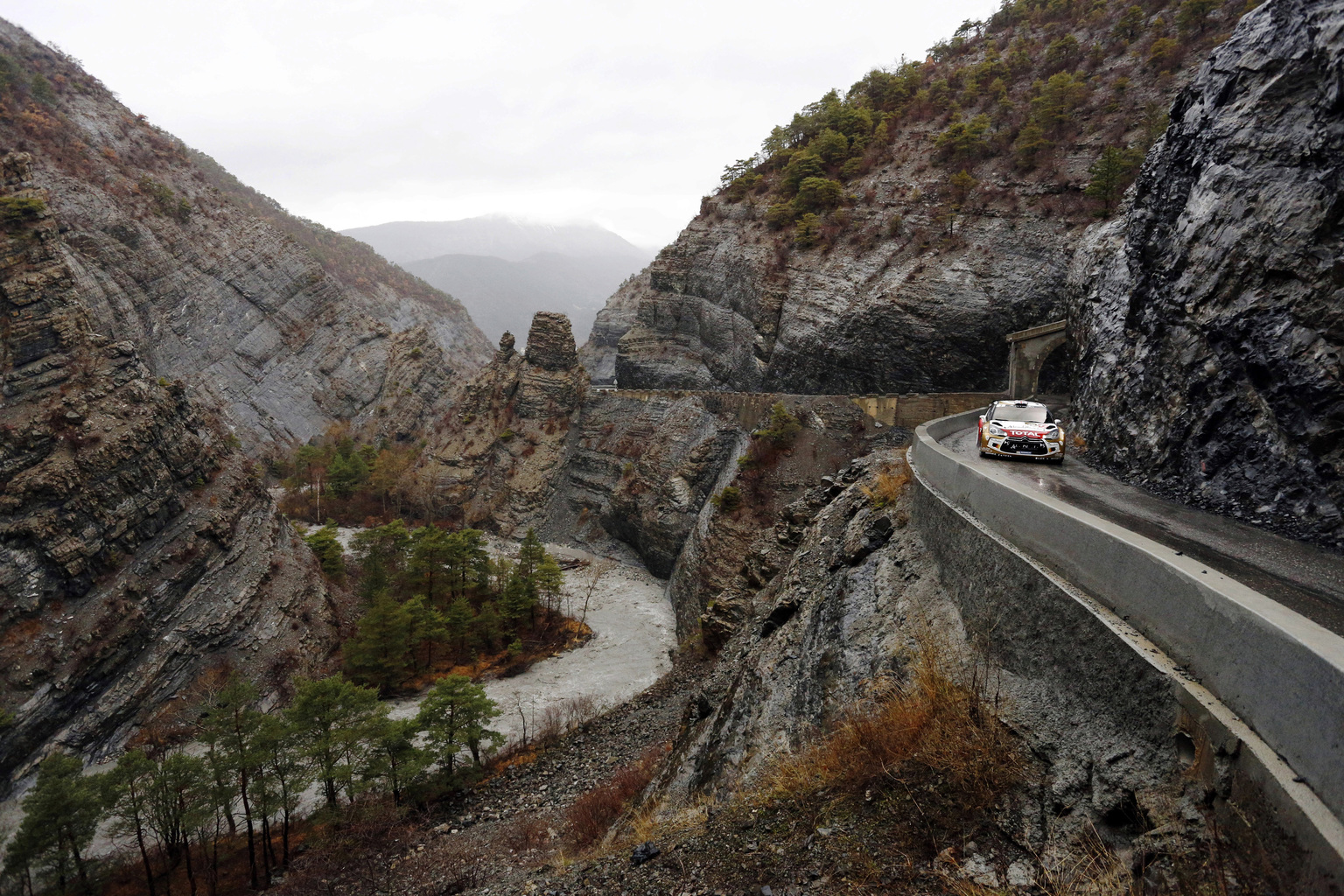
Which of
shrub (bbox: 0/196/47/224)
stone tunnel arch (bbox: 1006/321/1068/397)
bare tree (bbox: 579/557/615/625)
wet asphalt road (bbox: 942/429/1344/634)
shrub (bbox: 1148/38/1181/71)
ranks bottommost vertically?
bare tree (bbox: 579/557/615/625)

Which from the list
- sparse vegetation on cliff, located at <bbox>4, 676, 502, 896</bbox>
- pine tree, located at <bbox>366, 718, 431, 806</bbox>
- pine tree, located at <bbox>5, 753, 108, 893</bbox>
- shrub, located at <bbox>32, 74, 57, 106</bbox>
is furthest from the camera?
shrub, located at <bbox>32, 74, 57, 106</bbox>

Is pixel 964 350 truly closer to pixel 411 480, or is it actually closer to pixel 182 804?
pixel 182 804

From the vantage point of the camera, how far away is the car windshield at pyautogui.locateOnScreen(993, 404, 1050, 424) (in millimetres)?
12852

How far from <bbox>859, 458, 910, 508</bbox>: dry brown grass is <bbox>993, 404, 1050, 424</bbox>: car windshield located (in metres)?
2.39

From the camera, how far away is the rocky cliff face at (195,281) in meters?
49.6

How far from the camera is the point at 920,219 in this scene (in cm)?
3250

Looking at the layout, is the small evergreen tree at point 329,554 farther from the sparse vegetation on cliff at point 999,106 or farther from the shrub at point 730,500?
the sparse vegetation on cliff at point 999,106

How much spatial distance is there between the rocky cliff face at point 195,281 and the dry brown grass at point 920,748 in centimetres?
6249

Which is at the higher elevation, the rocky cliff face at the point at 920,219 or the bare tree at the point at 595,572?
the rocky cliff face at the point at 920,219

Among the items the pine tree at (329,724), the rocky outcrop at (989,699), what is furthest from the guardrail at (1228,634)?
the pine tree at (329,724)

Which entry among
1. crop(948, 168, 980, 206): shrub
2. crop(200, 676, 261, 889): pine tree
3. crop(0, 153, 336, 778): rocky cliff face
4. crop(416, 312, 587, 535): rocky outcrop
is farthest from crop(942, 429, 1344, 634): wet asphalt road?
crop(416, 312, 587, 535): rocky outcrop

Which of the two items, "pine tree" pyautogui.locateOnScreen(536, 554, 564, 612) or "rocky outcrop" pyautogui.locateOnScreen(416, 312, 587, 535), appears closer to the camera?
"pine tree" pyautogui.locateOnScreen(536, 554, 564, 612)

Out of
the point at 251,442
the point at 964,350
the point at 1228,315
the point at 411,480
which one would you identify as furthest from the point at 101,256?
the point at 1228,315

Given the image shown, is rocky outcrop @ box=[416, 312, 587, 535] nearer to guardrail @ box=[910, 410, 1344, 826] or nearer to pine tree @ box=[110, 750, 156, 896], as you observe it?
pine tree @ box=[110, 750, 156, 896]
